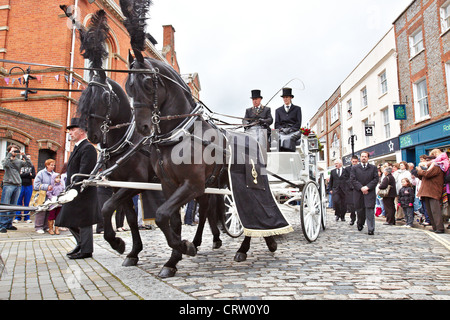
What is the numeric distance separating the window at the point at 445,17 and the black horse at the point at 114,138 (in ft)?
53.1

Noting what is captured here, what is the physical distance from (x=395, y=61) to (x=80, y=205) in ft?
66.8

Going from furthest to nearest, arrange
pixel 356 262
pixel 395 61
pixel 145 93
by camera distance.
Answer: pixel 395 61, pixel 356 262, pixel 145 93

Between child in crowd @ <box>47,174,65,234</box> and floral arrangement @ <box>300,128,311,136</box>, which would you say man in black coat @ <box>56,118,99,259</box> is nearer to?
child in crowd @ <box>47,174,65,234</box>

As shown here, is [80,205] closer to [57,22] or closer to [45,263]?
[45,263]

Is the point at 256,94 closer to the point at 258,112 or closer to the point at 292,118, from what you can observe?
the point at 258,112

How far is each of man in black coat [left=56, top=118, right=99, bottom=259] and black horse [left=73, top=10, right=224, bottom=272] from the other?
484 mm

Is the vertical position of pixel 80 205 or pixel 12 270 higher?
pixel 80 205

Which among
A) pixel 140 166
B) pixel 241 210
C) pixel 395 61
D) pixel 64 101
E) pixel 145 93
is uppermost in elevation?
pixel 395 61

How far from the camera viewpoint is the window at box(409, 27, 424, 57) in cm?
1709

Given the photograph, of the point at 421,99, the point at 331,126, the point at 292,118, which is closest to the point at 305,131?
the point at 292,118

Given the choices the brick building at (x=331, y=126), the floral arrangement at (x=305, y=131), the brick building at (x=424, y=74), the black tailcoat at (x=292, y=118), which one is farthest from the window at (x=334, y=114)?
the black tailcoat at (x=292, y=118)

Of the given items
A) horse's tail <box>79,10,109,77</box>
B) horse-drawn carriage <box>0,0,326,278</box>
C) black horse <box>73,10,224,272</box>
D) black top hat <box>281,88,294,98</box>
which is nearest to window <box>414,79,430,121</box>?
black top hat <box>281,88,294,98</box>

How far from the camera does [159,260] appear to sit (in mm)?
4742
